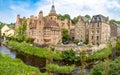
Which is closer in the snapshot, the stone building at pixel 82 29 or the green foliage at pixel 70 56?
the green foliage at pixel 70 56

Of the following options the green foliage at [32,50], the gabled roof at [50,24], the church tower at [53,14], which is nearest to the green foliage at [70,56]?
the green foliage at [32,50]

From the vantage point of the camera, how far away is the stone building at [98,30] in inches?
2739

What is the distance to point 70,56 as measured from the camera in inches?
2074

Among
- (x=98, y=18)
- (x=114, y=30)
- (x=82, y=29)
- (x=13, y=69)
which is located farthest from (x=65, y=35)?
(x=13, y=69)

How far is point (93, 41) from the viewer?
7050 centimetres

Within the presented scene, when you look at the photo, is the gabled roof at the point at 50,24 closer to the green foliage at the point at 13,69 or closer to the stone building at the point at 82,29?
the stone building at the point at 82,29

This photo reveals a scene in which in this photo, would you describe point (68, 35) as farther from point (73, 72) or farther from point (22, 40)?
point (73, 72)

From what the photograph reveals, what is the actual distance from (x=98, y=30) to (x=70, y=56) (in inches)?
797

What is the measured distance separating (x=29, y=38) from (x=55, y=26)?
27.2 feet

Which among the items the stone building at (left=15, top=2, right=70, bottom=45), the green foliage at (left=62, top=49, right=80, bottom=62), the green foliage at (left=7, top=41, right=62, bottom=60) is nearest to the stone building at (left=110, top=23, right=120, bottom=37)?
the stone building at (left=15, top=2, right=70, bottom=45)

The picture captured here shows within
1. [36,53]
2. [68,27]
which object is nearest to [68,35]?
[68,27]

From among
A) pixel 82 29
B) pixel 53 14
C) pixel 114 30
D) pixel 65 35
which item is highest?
pixel 53 14

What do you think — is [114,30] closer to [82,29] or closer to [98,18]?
[98,18]

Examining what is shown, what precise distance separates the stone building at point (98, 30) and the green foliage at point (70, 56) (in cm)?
1691
